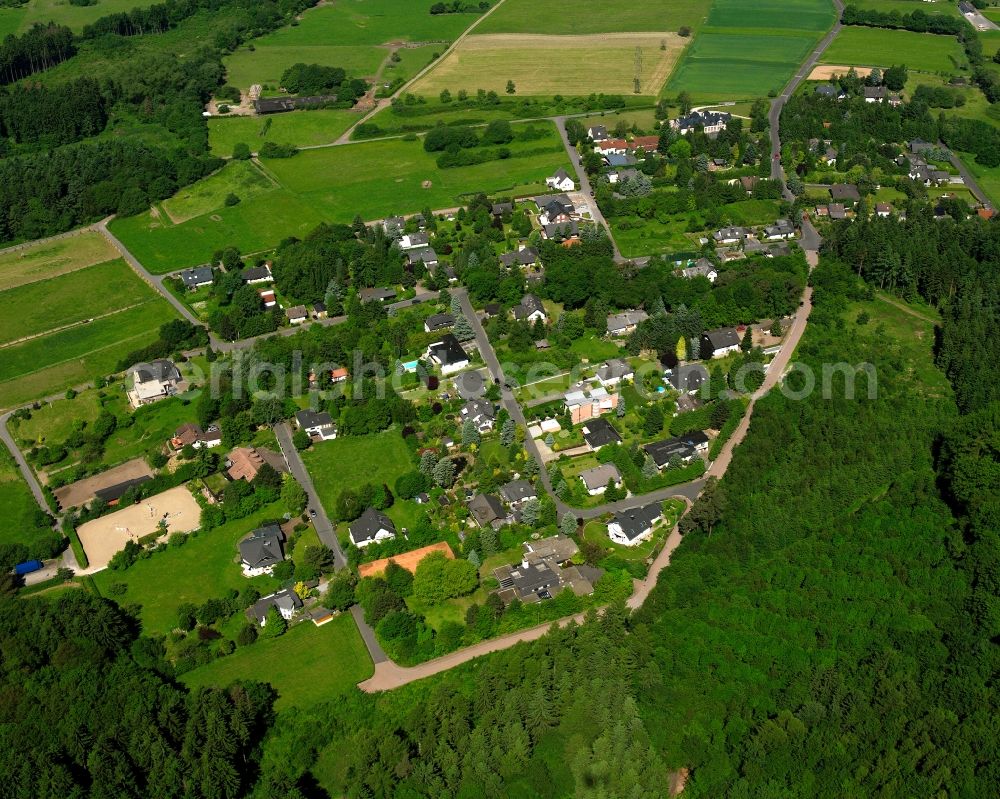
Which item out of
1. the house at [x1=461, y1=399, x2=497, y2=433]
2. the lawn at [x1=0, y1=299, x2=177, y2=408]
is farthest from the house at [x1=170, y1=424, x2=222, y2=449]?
the house at [x1=461, y1=399, x2=497, y2=433]

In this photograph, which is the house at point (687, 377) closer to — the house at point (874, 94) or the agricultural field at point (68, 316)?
the agricultural field at point (68, 316)

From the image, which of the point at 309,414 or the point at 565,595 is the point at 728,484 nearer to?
the point at 565,595

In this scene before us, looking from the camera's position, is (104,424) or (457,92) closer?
(104,424)

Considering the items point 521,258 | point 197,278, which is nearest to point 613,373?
point 521,258

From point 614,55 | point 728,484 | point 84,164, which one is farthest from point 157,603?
point 614,55

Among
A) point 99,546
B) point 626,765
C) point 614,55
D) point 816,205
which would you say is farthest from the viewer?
point 614,55

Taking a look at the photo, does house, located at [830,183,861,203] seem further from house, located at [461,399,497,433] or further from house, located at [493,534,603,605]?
house, located at [493,534,603,605]

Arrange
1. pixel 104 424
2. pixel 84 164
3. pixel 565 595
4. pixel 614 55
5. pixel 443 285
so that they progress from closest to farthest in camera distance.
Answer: pixel 565 595 → pixel 104 424 → pixel 443 285 → pixel 84 164 → pixel 614 55
